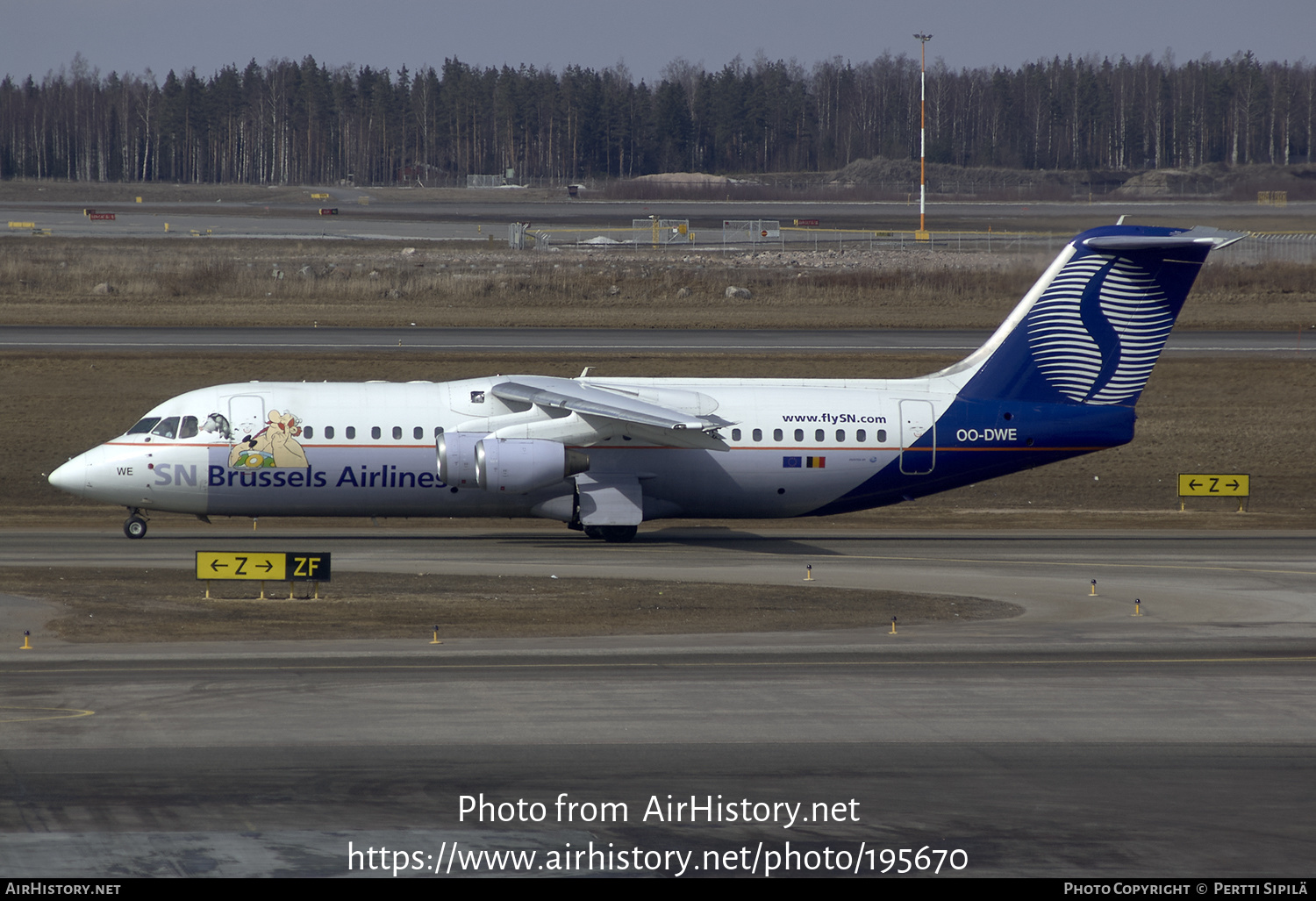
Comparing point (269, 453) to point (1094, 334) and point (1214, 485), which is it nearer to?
point (1094, 334)

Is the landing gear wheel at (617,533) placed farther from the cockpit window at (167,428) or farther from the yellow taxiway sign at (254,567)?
the cockpit window at (167,428)

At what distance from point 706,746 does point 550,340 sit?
40.2 m

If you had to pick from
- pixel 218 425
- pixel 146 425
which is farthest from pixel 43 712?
pixel 146 425

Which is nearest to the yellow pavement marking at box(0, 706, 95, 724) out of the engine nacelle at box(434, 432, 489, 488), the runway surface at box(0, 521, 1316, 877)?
the runway surface at box(0, 521, 1316, 877)

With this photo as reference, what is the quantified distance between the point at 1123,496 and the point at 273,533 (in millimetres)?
25676

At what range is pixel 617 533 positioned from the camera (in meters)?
34.5

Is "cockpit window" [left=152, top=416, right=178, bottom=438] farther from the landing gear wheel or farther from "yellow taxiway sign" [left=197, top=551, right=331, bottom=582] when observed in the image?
the landing gear wheel

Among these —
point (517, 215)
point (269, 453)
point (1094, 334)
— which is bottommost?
point (269, 453)

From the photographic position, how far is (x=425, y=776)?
16.3 meters

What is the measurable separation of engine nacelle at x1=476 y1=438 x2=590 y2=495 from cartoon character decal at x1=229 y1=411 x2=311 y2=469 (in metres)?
4.29

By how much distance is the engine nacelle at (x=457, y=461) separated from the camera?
32.4 m

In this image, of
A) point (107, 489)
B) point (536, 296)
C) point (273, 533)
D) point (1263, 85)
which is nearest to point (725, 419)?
point (273, 533)

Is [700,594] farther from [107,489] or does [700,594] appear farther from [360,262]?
[360,262]

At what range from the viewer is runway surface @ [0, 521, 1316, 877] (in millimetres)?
14094
